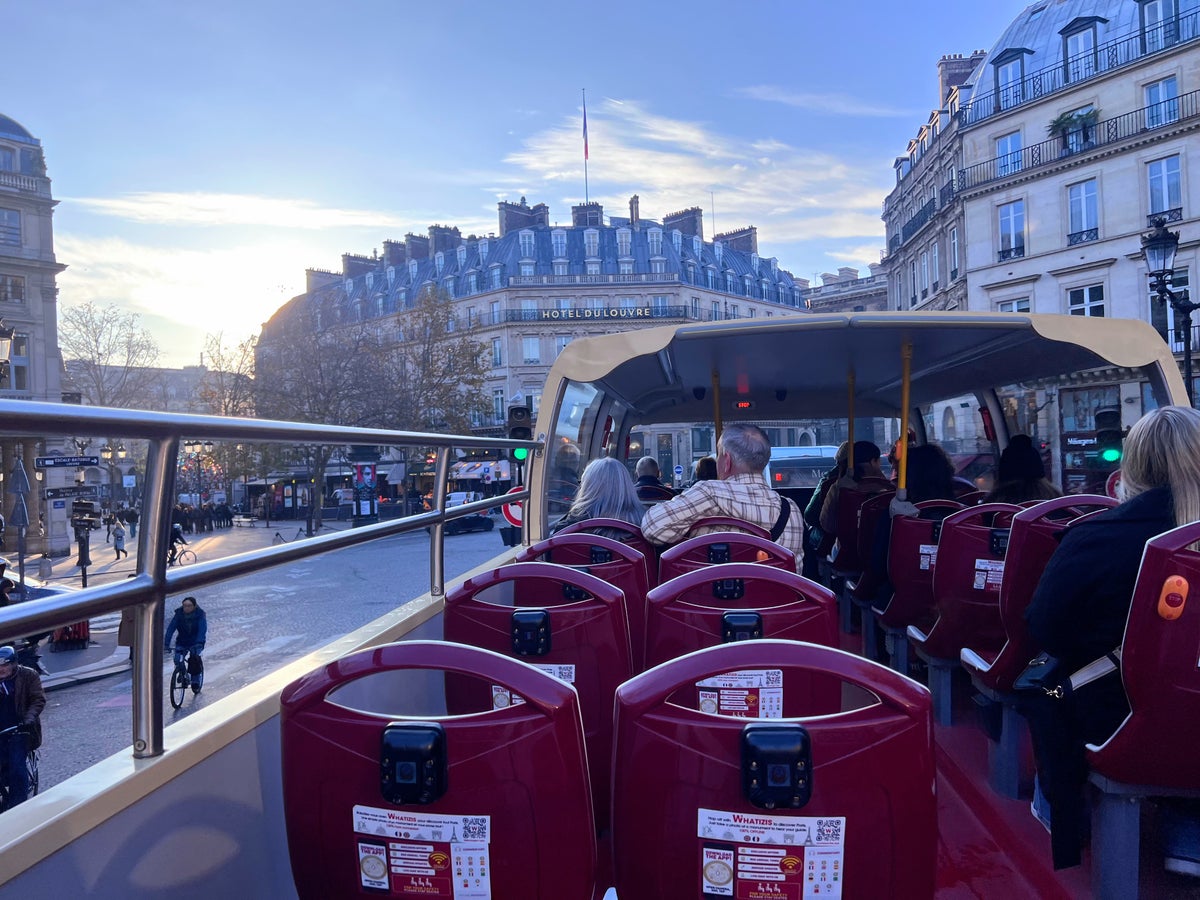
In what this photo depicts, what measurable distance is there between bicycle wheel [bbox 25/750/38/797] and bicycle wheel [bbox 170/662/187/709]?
Result: 1.08 feet

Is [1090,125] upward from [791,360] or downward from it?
upward

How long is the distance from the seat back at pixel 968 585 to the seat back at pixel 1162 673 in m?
1.58

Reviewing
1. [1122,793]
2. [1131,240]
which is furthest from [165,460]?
[1131,240]

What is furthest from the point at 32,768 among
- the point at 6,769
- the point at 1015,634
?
the point at 1015,634

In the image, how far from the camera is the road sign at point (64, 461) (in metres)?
2.12

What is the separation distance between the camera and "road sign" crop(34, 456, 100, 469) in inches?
83.3

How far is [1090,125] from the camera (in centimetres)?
3616

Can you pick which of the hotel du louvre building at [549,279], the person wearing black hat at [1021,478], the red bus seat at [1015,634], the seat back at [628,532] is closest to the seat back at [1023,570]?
the red bus seat at [1015,634]

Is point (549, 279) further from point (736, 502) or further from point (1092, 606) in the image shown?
point (1092, 606)

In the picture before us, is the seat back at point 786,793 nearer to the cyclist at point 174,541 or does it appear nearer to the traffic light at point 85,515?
the cyclist at point 174,541

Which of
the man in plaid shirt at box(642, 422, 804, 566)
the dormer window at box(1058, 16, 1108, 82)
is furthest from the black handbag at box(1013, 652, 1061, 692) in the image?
the dormer window at box(1058, 16, 1108, 82)

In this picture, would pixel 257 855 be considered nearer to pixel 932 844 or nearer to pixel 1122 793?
pixel 932 844

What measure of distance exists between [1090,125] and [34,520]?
42007mm

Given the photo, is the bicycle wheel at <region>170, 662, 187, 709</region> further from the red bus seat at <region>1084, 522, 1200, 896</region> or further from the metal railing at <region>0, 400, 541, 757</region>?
the red bus seat at <region>1084, 522, 1200, 896</region>
